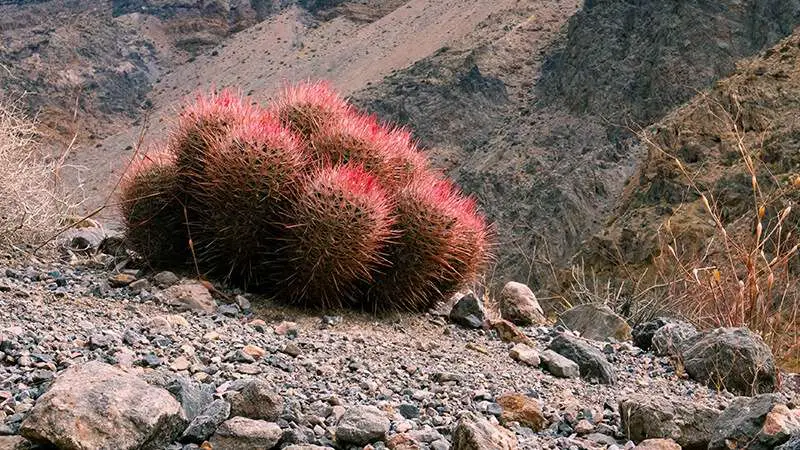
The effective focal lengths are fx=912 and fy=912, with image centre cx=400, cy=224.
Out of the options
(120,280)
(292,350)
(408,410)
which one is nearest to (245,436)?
(408,410)

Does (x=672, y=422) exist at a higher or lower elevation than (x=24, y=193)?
Answer: lower

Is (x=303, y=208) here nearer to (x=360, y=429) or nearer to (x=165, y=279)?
(x=165, y=279)

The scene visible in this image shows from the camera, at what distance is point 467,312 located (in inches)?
209

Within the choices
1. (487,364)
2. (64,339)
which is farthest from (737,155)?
(64,339)

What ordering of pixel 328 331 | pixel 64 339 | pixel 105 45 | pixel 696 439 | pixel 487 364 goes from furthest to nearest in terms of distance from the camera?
1. pixel 105 45
2. pixel 328 331
3. pixel 487 364
4. pixel 64 339
5. pixel 696 439

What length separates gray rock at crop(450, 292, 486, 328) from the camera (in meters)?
5.28

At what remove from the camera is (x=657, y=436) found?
316 centimetres

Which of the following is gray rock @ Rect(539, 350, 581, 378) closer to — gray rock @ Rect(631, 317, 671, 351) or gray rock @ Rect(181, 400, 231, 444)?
gray rock @ Rect(631, 317, 671, 351)

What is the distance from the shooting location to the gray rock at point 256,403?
2.80 m

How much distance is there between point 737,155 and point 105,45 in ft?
182

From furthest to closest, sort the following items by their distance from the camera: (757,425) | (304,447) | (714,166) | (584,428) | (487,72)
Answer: (487,72)
(714,166)
(584,428)
(757,425)
(304,447)

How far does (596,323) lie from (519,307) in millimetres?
483

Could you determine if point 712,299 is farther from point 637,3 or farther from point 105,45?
point 105,45

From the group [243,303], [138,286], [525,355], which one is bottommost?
[525,355]
